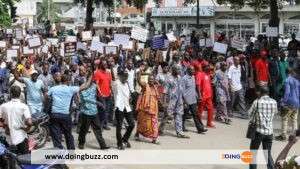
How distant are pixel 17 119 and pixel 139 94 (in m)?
5.23

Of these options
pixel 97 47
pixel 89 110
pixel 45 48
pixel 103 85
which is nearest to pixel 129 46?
pixel 97 47

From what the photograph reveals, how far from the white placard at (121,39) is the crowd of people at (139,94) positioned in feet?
0.49

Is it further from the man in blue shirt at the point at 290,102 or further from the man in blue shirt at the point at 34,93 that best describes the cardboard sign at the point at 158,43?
the man in blue shirt at the point at 34,93

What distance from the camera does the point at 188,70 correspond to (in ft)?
48.5

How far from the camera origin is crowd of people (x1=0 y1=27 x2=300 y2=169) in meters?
10.6

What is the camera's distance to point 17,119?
10.1m

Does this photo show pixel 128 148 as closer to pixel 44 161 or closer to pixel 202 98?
pixel 202 98

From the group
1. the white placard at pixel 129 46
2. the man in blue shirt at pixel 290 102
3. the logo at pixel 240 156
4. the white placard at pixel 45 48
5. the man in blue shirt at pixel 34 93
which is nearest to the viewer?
the logo at pixel 240 156

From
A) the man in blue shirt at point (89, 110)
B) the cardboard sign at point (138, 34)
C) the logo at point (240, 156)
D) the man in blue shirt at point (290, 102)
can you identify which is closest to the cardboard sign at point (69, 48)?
the cardboard sign at point (138, 34)

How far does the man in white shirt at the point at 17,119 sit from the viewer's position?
1006 centimetres

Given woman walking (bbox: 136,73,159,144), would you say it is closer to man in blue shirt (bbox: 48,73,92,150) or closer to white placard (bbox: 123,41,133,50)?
man in blue shirt (bbox: 48,73,92,150)

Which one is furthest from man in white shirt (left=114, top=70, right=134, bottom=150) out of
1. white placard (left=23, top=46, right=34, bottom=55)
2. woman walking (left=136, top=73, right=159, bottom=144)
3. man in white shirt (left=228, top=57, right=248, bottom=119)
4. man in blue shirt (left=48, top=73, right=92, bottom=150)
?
white placard (left=23, top=46, right=34, bottom=55)

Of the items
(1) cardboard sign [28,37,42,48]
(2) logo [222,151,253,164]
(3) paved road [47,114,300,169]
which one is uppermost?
(1) cardboard sign [28,37,42,48]

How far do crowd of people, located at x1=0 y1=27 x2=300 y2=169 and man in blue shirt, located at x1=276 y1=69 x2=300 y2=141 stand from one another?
0.07 ft
